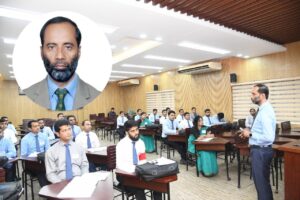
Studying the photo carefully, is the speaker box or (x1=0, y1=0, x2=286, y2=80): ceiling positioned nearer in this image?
(x1=0, y1=0, x2=286, y2=80): ceiling

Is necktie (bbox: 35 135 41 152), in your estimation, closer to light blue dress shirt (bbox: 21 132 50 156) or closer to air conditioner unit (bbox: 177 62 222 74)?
light blue dress shirt (bbox: 21 132 50 156)

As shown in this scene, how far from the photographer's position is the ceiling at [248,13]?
365 centimetres

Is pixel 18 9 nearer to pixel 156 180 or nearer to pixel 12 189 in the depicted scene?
pixel 12 189

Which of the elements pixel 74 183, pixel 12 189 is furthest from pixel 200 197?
pixel 12 189

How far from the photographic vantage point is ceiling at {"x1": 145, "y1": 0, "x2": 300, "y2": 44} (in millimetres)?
3648

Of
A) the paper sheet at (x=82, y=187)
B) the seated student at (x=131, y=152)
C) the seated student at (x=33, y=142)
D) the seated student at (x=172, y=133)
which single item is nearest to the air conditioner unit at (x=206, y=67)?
the seated student at (x=172, y=133)

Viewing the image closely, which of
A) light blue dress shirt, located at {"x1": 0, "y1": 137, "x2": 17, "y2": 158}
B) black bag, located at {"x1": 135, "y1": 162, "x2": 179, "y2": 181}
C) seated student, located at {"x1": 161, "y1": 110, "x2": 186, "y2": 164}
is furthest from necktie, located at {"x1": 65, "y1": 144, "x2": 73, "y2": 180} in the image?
seated student, located at {"x1": 161, "y1": 110, "x2": 186, "y2": 164}

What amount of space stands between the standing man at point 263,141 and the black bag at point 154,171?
1.20 metres

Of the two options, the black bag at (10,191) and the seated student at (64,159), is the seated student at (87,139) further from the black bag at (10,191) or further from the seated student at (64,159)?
the black bag at (10,191)

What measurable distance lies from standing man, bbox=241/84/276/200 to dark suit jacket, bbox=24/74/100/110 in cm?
277

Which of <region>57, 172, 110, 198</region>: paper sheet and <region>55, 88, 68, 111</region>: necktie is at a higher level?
<region>55, 88, 68, 111</region>: necktie

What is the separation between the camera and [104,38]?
646 mm

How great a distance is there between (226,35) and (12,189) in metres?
4.80

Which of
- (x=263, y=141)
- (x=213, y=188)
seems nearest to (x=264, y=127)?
(x=263, y=141)
